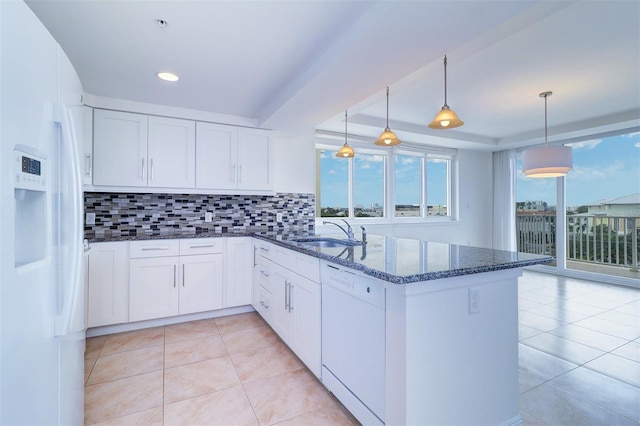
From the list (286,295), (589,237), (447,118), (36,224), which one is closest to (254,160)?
(286,295)

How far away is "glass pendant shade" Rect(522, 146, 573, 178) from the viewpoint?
357 centimetres

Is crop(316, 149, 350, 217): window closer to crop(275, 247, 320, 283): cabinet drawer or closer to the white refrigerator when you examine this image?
crop(275, 247, 320, 283): cabinet drawer

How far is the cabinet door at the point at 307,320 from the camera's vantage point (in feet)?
6.73

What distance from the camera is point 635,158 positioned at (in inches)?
185

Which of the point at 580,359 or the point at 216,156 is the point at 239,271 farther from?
the point at 580,359

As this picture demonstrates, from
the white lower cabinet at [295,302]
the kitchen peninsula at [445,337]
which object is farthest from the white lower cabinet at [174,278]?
the kitchen peninsula at [445,337]

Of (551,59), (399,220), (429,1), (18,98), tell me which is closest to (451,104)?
(551,59)

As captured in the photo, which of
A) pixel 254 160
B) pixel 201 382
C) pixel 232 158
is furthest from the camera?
pixel 254 160

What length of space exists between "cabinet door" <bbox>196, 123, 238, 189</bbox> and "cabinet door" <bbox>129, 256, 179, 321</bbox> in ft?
3.13

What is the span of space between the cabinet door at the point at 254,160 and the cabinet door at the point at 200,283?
97cm

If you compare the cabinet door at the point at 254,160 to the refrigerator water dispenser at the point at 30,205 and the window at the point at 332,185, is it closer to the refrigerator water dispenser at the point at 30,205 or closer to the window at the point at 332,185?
the window at the point at 332,185

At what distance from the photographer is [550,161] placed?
11.8ft

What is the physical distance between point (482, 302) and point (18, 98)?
198 cm

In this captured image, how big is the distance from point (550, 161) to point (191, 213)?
4.34 m
